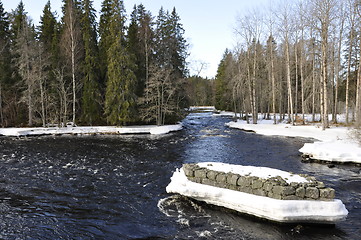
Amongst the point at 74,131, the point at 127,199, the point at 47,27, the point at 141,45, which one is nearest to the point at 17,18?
the point at 47,27

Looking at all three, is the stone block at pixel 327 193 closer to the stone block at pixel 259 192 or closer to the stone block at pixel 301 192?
the stone block at pixel 301 192

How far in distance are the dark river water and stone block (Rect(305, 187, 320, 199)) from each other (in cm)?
75

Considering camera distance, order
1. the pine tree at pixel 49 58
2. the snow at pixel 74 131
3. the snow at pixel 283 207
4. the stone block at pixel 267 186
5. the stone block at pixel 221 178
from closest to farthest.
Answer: the snow at pixel 283 207 < the stone block at pixel 267 186 < the stone block at pixel 221 178 < the snow at pixel 74 131 < the pine tree at pixel 49 58

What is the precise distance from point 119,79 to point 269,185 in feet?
81.9

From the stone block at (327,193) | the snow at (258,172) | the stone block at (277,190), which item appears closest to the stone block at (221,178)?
the snow at (258,172)

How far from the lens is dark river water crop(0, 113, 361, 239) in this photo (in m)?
6.00

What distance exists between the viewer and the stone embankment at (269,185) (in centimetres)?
620

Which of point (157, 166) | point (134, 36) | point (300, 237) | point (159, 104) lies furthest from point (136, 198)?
point (134, 36)

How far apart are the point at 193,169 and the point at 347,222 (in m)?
4.48

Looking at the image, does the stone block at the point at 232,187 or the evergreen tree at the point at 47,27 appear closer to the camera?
the stone block at the point at 232,187

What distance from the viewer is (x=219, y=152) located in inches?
623

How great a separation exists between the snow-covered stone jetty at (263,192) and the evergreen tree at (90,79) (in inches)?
999

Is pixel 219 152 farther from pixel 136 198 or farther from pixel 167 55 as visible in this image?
pixel 167 55

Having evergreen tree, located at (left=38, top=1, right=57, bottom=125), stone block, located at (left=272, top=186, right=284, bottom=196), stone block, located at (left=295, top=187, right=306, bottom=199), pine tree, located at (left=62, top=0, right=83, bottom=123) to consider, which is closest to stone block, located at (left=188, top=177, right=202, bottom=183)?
stone block, located at (left=272, top=186, right=284, bottom=196)
